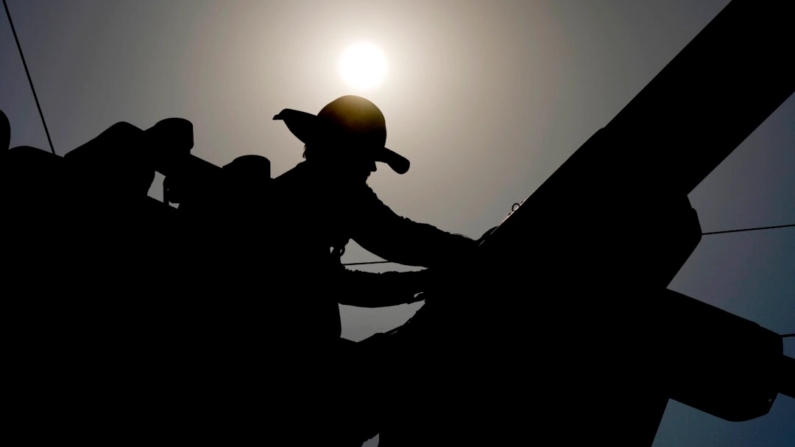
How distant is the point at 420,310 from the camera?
75.4 inches

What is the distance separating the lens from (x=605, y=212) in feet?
5.01

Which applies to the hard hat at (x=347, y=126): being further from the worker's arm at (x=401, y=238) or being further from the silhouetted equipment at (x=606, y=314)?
the silhouetted equipment at (x=606, y=314)

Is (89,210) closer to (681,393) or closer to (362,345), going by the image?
(362,345)

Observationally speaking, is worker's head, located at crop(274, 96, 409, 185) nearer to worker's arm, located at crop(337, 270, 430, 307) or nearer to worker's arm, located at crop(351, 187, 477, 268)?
worker's arm, located at crop(351, 187, 477, 268)

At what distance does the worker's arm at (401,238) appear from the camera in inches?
91.3

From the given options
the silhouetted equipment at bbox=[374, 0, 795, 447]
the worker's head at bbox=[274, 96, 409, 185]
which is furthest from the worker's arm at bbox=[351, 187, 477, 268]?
the silhouetted equipment at bbox=[374, 0, 795, 447]

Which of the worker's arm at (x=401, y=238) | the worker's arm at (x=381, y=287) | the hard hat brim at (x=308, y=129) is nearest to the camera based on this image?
the worker's arm at (x=401, y=238)

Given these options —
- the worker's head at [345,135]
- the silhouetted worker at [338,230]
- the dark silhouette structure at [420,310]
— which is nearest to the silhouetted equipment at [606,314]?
the dark silhouette structure at [420,310]

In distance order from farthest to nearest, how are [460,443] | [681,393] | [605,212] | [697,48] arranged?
1. [681,393]
2. [460,443]
3. [605,212]
4. [697,48]

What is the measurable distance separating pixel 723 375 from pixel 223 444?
6.62 feet

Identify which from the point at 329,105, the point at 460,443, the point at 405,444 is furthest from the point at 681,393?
the point at 329,105

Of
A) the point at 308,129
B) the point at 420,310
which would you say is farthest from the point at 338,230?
the point at 420,310

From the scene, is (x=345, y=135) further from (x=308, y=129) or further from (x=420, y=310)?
(x=420, y=310)

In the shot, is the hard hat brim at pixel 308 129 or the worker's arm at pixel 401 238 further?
the hard hat brim at pixel 308 129
